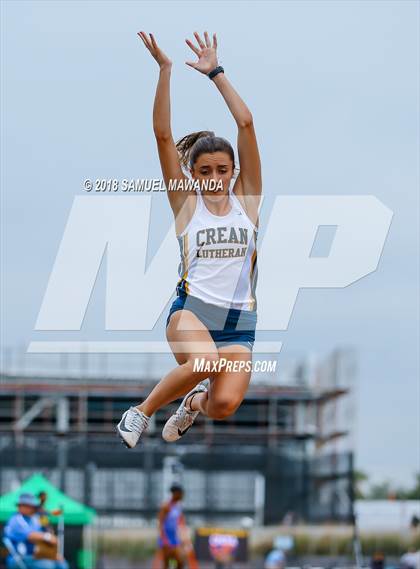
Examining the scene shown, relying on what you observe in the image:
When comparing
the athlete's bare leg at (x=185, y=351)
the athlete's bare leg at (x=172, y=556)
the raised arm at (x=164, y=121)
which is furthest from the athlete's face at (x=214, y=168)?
the athlete's bare leg at (x=172, y=556)

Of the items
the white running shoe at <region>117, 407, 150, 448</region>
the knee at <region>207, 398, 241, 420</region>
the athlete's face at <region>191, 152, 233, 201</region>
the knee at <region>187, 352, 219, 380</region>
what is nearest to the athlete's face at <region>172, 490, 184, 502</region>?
the white running shoe at <region>117, 407, 150, 448</region>

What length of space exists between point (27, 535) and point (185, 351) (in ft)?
35.2

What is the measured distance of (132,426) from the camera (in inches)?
364

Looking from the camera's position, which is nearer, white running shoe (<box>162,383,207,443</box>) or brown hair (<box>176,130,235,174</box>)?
brown hair (<box>176,130,235,174</box>)

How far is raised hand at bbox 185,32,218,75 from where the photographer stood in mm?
9000

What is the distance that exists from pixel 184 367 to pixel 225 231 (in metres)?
0.87

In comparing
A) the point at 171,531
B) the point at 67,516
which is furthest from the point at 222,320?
the point at 67,516

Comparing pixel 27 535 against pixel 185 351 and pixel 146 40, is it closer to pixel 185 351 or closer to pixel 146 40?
pixel 185 351

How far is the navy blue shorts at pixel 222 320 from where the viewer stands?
9219 millimetres

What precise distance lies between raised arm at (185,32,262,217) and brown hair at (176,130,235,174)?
0.11 metres

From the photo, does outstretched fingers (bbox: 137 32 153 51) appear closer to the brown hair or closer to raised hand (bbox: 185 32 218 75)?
raised hand (bbox: 185 32 218 75)

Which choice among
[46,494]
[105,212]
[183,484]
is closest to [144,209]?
[105,212]

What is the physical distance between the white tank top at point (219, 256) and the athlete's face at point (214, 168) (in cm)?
16

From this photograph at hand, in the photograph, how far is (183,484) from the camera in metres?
23.4
